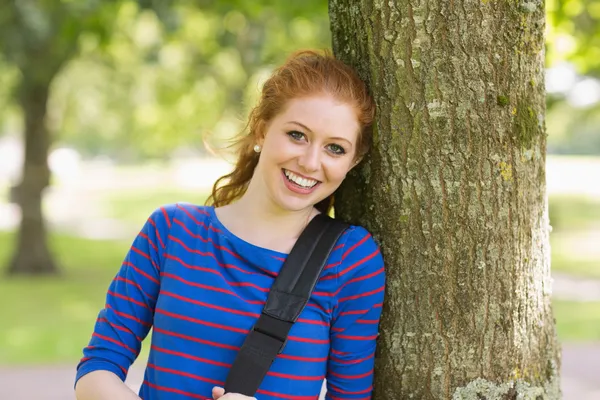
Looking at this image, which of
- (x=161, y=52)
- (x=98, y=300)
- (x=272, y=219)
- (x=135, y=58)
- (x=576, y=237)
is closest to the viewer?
(x=272, y=219)

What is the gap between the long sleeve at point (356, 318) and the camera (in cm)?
216

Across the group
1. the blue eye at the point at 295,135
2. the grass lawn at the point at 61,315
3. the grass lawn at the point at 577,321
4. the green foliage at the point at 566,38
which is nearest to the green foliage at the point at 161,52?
the blue eye at the point at 295,135

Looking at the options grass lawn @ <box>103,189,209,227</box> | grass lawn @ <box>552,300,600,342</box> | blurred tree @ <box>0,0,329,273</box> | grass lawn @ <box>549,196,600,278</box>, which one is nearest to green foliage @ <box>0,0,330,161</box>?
blurred tree @ <box>0,0,329,273</box>

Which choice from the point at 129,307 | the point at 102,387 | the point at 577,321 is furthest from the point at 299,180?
the point at 577,321

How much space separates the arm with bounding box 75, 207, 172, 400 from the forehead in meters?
0.48

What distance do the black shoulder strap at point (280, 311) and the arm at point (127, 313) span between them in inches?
13.2

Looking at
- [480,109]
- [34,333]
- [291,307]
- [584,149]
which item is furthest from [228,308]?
[584,149]

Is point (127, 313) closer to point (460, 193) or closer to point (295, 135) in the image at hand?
point (295, 135)

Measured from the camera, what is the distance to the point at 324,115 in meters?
2.18

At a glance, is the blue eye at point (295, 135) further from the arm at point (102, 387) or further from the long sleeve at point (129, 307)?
the arm at point (102, 387)

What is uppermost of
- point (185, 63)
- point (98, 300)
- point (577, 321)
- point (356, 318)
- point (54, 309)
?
point (185, 63)

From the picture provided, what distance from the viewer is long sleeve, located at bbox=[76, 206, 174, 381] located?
7.12 feet

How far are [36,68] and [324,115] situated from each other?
11.3m

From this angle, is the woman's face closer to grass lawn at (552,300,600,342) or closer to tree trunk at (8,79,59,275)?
grass lawn at (552,300,600,342)
